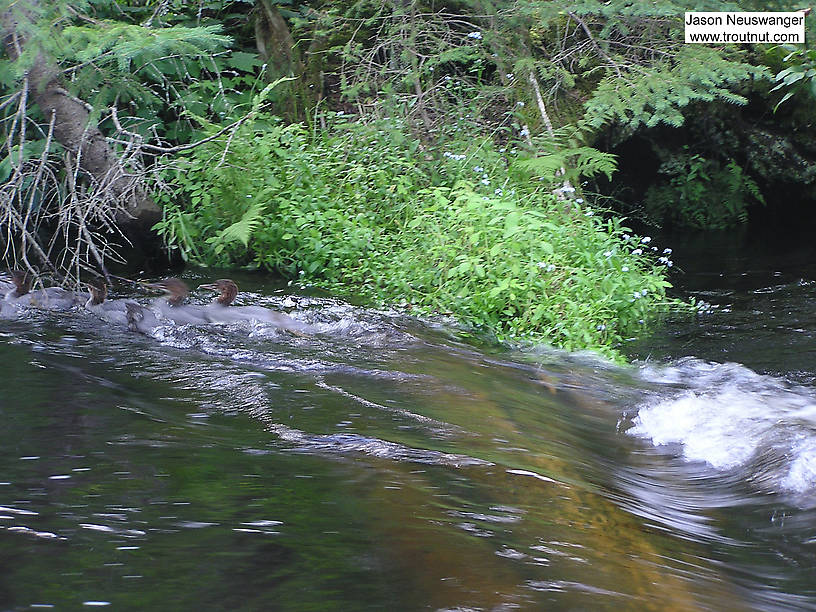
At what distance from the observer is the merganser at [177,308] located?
21.3ft

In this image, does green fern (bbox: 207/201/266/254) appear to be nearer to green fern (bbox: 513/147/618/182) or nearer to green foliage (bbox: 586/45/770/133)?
green fern (bbox: 513/147/618/182)

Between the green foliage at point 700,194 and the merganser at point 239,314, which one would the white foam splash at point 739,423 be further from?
the green foliage at point 700,194

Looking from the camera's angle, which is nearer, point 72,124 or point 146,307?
point 146,307

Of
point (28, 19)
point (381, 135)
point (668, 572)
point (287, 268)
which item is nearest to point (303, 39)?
point (381, 135)

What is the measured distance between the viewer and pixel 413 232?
8383 millimetres

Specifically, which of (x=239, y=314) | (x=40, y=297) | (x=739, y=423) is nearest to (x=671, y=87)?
(x=739, y=423)

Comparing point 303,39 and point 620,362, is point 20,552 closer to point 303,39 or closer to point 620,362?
point 620,362

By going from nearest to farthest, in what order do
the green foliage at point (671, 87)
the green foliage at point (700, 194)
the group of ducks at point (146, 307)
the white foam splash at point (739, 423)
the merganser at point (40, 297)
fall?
the white foam splash at point (739, 423)
the group of ducks at point (146, 307)
the merganser at point (40, 297)
the green foliage at point (671, 87)
the green foliage at point (700, 194)

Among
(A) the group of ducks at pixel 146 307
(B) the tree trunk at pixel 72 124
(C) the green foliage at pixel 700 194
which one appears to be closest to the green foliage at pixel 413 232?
(B) the tree trunk at pixel 72 124

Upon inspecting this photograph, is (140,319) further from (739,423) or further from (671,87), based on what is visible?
(671,87)

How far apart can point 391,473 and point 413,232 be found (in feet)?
16.7

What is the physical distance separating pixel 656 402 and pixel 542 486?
78.2 inches

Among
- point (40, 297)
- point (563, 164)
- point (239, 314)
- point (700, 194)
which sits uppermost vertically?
point (563, 164)

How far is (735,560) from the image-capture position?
10.4ft
